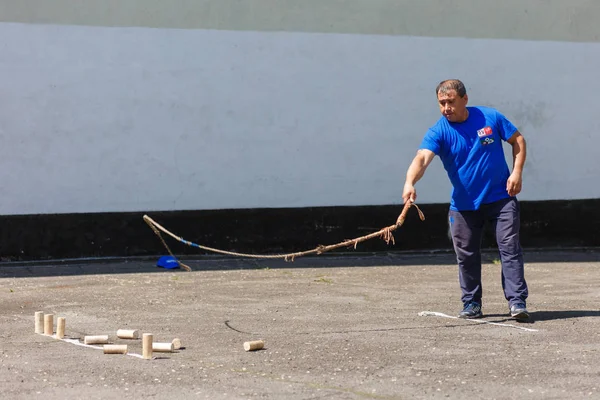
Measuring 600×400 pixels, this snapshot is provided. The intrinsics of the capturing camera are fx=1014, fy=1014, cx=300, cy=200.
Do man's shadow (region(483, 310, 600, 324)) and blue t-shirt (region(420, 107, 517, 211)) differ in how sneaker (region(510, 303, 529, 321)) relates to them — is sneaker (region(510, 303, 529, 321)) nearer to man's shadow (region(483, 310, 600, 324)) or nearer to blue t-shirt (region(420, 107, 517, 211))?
man's shadow (region(483, 310, 600, 324))

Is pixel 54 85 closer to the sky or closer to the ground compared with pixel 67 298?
closer to the sky

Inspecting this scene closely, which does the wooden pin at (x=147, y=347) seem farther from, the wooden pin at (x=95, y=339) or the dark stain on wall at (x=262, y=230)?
the dark stain on wall at (x=262, y=230)

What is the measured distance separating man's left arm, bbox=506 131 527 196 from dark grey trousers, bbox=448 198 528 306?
0.57ft

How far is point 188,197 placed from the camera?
13.8m

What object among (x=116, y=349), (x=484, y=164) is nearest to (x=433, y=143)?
(x=484, y=164)

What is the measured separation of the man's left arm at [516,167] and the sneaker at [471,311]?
0.98m

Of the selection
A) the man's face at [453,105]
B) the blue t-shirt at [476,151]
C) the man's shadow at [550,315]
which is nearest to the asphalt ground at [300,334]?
the man's shadow at [550,315]

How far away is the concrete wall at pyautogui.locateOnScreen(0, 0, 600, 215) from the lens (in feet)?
43.8

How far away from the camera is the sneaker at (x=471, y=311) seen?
27.6 feet

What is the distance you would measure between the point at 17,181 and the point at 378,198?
4954 millimetres

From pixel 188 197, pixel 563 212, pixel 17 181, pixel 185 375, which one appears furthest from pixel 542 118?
pixel 185 375

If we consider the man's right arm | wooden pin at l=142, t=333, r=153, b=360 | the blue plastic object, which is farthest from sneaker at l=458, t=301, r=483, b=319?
the blue plastic object

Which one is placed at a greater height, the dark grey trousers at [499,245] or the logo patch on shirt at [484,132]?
the logo patch on shirt at [484,132]

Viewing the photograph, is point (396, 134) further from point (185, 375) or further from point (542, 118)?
point (185, 375)
